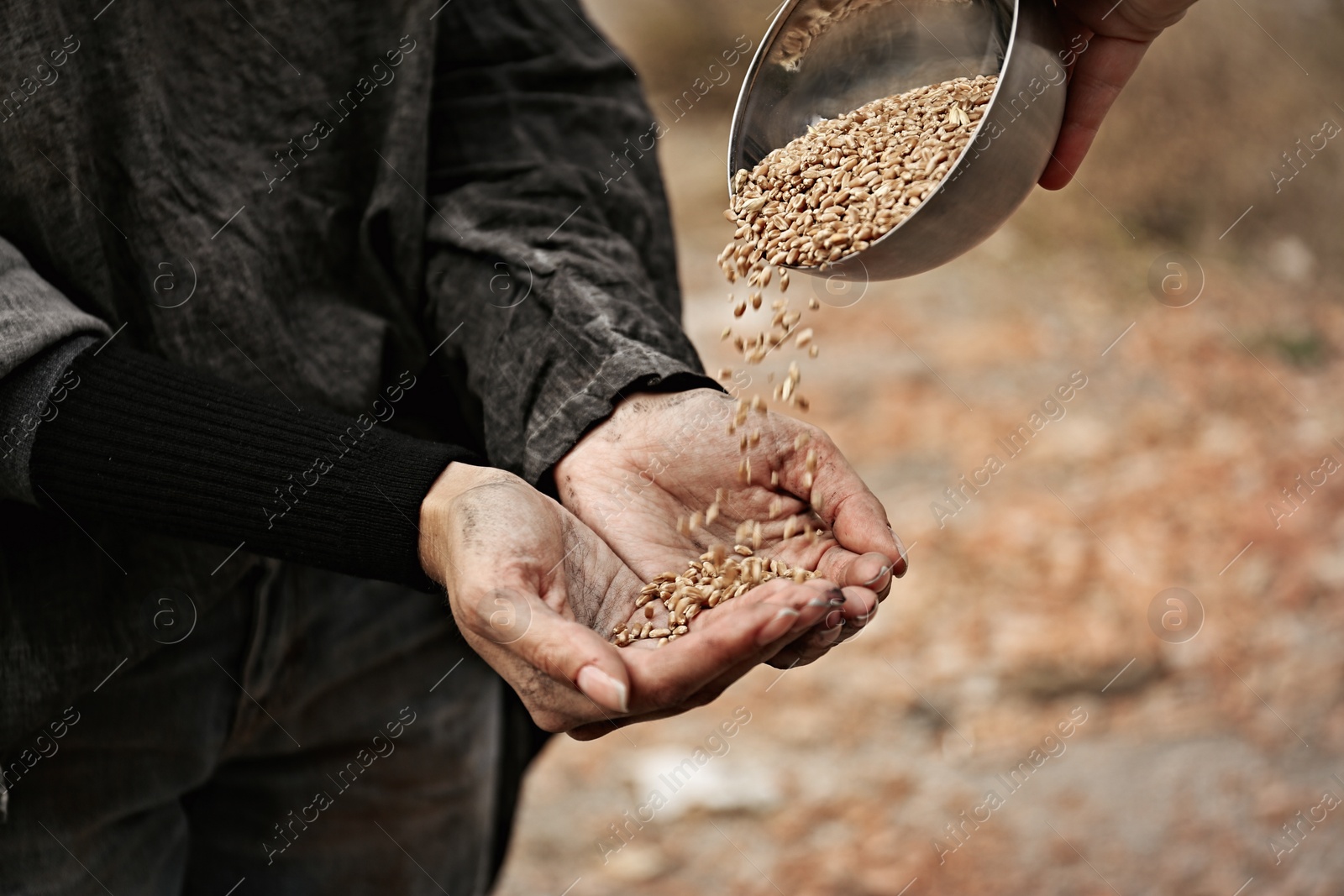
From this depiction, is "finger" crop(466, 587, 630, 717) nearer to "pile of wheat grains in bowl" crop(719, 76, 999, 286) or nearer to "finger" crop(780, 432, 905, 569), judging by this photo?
"finger" crop(780, 432, 905, 569)

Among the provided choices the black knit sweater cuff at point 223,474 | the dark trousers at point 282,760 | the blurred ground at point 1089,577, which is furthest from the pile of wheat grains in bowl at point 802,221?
the blurred ground at point 1089,577

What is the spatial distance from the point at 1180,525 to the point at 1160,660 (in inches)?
22.1

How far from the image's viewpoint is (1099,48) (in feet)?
3.85

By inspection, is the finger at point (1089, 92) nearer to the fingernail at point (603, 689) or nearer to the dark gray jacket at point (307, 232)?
the dark gray jacket at point (307, 232)

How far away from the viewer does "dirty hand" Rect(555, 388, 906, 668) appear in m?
1.24

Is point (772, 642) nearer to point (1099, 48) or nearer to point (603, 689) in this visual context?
point (603, 689)

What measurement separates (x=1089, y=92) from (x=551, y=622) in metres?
0.80

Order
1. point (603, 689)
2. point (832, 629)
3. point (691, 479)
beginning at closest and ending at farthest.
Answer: point (603, 689) → point (832, 629) → point (691, 479)

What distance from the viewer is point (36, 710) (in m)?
1.15

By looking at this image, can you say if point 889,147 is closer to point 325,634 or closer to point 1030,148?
point 1030,148

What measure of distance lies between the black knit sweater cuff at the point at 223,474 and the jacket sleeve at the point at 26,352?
0.7 inches

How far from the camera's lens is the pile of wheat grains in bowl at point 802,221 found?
3.86 feet

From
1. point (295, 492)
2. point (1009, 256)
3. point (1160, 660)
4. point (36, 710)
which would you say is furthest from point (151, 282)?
point (1009, 256)

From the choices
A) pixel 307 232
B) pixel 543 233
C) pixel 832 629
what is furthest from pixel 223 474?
pixel 832 629
